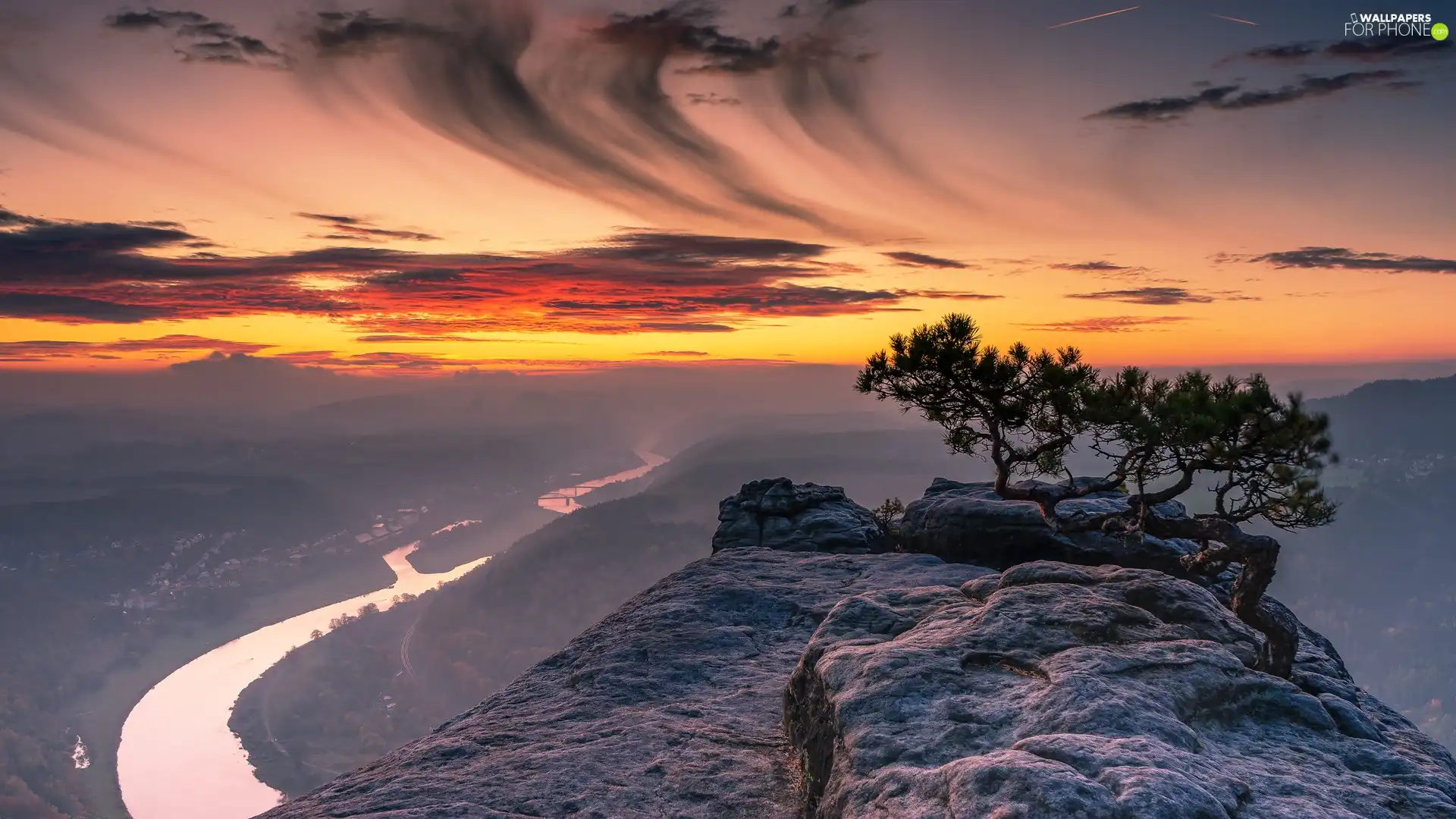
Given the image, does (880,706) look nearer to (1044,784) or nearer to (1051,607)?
(1044,784)

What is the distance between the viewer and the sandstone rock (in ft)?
44.5

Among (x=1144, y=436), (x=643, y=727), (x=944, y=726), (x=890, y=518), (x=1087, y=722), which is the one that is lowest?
(x=890, y=518)

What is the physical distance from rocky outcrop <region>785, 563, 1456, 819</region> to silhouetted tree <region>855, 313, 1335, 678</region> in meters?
2.84

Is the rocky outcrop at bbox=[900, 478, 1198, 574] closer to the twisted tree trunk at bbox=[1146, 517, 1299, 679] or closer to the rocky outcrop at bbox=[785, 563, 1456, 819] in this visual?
the twisted tree trunk at bbox=[1146, 517, 1299, 679]

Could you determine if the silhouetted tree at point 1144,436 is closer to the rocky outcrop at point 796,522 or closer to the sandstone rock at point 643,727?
the sandstone rock at point 643,727

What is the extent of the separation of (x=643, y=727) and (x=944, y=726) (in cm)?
681

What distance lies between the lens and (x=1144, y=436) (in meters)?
19.6

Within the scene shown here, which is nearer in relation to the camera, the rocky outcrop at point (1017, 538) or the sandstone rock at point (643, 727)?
the sandstone rock at point (643, 727)

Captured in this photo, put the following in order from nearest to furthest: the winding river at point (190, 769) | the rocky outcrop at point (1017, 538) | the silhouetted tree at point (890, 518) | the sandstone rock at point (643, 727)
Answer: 1. the sandstone rock at point (643, 727)
2. the rocky outcrop at point (1017, 538)
3. the silhouetted tree at point (890, 518)
4. the winding river at point (190, 769)

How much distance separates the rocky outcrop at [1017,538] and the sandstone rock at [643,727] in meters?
3.62

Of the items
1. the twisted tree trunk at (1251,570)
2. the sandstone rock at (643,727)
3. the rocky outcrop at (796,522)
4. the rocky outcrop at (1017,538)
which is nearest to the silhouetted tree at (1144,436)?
the twisted tree trunk at (1251,570)

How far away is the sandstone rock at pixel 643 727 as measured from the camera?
13.6m

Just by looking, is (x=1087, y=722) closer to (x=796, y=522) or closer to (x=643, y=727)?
(x=643, y=727)

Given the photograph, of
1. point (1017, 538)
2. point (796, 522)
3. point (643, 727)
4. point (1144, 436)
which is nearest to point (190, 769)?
point (796, 522)
